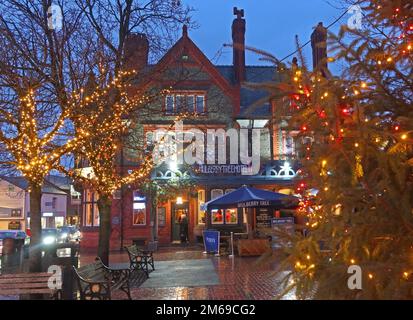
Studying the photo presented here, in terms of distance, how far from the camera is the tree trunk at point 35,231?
8500mm

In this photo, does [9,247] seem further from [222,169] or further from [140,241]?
[222,169]

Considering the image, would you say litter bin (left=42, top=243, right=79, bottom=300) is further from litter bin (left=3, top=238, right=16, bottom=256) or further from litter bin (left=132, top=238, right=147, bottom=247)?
litter bin (left=132, top=238, right=147, bottom=247)

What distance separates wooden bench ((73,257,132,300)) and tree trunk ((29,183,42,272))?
3.09 feet

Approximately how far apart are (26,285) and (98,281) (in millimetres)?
1319

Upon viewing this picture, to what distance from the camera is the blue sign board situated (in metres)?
19.1

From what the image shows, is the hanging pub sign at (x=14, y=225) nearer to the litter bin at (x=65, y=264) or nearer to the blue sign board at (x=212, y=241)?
the blue sign board at (x=212, y=241)

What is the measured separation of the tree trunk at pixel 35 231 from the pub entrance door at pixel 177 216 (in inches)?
675

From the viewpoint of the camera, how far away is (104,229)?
40.3ft

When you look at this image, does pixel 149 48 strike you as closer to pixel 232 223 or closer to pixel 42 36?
pixel 42 36

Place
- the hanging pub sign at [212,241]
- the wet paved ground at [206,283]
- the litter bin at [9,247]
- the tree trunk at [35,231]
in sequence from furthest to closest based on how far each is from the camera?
the hanging pub sign at [212,241], the litter bin at [9,247], the wet paved ground at [206,283], the tree trunk at [35,231]

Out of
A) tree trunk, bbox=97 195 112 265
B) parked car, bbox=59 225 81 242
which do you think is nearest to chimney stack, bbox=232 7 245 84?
parked car, bbox=59 225 81 242

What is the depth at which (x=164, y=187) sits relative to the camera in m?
23.1

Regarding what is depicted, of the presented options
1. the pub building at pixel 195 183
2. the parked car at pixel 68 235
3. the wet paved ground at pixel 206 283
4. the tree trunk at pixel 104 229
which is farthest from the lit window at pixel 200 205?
the tree trunk at pixel 104 229
